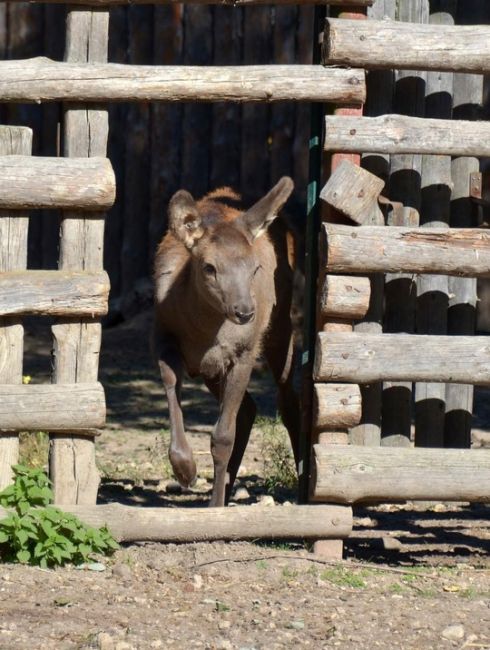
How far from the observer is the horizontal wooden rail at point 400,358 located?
6766mm

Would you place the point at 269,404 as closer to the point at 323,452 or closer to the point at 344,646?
the point at 323,452

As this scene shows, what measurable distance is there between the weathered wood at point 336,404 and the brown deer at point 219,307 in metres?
0.93

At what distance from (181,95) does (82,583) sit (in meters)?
2.63

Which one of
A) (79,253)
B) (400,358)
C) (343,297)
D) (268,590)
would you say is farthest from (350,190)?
(268,590)

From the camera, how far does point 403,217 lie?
7.62 meters

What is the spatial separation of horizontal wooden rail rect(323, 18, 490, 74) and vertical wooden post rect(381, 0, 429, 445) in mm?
800

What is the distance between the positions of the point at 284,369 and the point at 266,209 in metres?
1.44

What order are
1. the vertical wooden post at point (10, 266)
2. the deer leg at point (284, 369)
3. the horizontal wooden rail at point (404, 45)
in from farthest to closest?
the deer leg at point (284, 369) < the horizontal wooden rail at point (404, 45) < the vertical wooden post at point (10, 266)

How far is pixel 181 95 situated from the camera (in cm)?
663

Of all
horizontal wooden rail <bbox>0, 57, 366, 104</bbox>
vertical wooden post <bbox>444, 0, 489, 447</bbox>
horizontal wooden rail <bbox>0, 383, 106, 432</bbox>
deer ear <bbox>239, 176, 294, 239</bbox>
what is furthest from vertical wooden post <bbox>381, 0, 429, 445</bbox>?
horizontal wooden rail <bbox>0, 383, 106, 432</bbox>

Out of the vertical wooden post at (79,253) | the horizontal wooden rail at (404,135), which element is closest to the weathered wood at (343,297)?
the horizontal wooden rail at (404,135)

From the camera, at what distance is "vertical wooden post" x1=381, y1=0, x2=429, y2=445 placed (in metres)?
7.66

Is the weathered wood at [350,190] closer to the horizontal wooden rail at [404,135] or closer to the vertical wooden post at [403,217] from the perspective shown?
the horizontal wooden rail at [404,135]

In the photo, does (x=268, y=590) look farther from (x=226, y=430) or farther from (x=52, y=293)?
(x=52, y=293)
